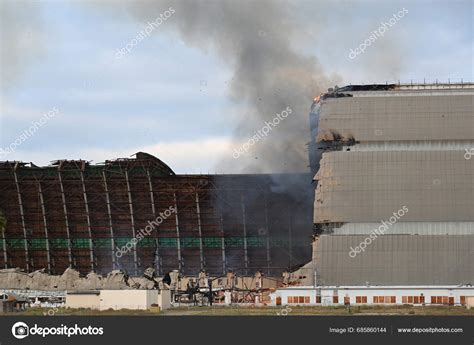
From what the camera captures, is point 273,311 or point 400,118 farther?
point 400,118

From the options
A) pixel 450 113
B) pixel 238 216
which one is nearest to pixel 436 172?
pixel 450 113

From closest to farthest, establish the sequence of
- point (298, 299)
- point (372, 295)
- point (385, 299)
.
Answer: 1. point (385, 299)
2. point (372, 295)
3. point (298, 299)

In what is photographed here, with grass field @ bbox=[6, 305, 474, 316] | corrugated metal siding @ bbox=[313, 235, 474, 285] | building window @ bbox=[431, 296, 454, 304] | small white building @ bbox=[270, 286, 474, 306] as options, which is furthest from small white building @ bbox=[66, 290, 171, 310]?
building window @ bbox=[431, 296, 454, 304]

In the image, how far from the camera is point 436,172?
14938 centimetres

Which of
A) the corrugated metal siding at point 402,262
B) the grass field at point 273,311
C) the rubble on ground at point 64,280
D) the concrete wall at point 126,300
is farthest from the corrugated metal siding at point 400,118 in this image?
the concrete wall at point 126,300

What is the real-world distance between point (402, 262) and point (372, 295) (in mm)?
7296

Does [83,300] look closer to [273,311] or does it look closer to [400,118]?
[273,311]

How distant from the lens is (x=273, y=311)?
127000mm

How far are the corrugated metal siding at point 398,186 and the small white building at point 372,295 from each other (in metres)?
10.1

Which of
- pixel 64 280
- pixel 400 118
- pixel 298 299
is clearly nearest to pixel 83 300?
pixel 298 299

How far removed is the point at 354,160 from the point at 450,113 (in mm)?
13513

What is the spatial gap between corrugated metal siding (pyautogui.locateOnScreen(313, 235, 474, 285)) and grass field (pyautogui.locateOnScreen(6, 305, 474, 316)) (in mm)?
10942
